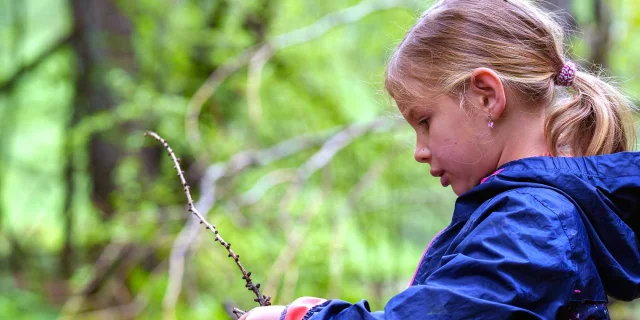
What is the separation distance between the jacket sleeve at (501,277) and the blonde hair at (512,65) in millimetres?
309

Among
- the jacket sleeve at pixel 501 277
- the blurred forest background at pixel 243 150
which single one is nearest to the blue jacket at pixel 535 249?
the jacket sleeve at pixel 501 277

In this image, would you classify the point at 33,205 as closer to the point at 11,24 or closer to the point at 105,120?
the point at 11,24

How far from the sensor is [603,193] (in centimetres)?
136

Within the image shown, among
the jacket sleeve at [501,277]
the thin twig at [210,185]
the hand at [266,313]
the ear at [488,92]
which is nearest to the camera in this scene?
the jacket sleeve at [501,277]

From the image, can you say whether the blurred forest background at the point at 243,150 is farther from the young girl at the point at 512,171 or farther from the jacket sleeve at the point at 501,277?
the jacket sleeve at the point at 501,277

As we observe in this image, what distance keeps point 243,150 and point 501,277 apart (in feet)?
10.5

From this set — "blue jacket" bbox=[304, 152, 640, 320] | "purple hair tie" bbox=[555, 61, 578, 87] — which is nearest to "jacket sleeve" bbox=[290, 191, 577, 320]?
"blue jacket" bbox=[304, 152, 640, 320]

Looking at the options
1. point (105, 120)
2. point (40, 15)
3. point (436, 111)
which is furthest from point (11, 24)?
point (436, 111)

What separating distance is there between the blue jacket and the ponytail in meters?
0.10

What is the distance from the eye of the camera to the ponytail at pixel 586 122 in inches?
58.3

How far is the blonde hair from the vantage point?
1472 mm

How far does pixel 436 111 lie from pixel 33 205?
6.87m

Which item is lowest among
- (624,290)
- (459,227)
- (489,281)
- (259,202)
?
(624,290)

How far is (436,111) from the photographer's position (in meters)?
1.50
